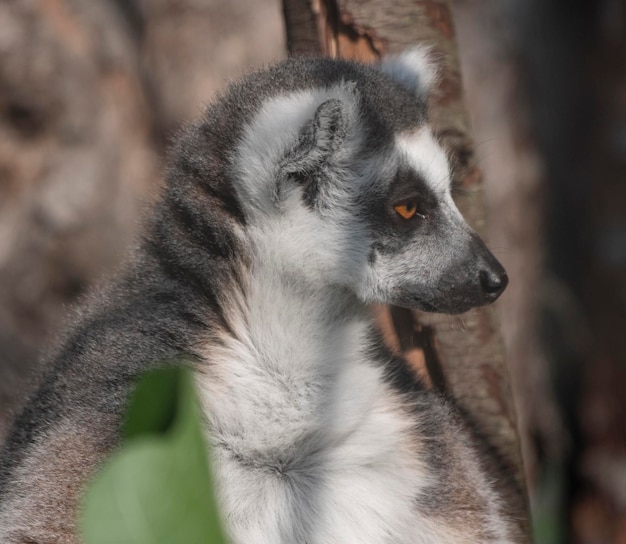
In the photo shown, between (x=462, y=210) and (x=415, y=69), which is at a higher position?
(x=415, y=69)

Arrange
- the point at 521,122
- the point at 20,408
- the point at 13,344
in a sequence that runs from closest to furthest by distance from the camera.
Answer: the point at 20,408 < the point at 521,122 < the point at 13,344

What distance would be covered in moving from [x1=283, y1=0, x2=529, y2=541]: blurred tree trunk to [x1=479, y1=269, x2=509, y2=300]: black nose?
273 millimetres

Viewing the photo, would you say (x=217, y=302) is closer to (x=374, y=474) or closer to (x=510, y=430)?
(x=374, y=474)

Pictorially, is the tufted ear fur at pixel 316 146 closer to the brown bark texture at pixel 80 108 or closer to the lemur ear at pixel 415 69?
the lemur ear at pixel 415 69

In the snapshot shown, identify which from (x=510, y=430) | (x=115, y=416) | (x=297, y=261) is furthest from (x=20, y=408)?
(x=510, y=430)

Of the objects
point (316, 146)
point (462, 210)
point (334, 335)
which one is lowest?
point (334, 335)

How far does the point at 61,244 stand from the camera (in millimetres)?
6637

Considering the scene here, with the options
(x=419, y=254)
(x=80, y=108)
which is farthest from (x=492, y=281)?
(x=80, y=108)

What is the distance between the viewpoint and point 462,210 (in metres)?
2.81

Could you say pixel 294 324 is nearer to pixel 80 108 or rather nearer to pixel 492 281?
pixel 492 281

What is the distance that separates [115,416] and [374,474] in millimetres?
719

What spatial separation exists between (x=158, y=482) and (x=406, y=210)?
1.97 m

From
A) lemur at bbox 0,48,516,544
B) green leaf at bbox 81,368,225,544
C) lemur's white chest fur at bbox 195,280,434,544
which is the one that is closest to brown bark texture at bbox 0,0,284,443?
lemur at bbox 0,48,516,544

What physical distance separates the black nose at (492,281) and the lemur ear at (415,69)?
2.13ft
